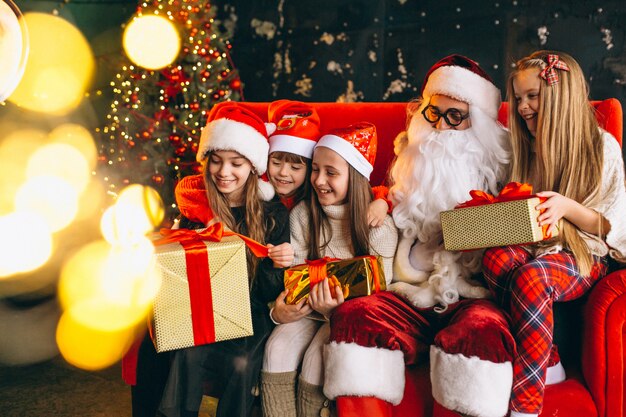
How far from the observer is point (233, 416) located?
197cm

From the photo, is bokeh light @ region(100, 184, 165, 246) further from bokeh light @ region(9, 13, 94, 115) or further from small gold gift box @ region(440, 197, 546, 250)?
small gold gift box @ region(440, 197, 546, 250)

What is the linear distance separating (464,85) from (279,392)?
149 centimetres

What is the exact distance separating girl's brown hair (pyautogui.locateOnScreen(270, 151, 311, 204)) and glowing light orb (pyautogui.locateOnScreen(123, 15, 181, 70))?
2.02 meters

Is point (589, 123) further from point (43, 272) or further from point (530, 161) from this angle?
point (43, 272)

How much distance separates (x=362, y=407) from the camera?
72.7 inches

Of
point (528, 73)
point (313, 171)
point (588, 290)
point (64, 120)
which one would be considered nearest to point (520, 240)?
point (588, 290)

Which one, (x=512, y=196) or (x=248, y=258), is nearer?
(x=512, y=196)

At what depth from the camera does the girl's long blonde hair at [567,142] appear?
2180 mm

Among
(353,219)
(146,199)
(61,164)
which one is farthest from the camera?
(61,164)

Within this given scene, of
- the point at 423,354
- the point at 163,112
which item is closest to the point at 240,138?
the point at 423,354

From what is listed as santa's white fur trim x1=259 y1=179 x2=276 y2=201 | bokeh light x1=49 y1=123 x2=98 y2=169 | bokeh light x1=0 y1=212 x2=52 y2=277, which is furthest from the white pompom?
bokeh light x1=0 y1=212 x2=52 y2=277

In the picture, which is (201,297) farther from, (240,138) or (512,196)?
(512,196)

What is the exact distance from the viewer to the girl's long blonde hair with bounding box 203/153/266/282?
233cm

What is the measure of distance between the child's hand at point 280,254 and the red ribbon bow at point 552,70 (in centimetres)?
124
